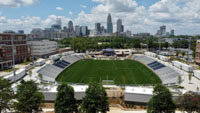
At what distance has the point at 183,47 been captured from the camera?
128m

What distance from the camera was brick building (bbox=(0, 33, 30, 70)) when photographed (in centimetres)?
5246

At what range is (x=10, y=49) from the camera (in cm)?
5634

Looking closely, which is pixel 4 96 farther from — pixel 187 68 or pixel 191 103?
pixel 187 68

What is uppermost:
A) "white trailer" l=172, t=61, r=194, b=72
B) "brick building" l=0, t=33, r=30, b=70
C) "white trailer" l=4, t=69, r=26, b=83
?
"brick building" l=0, t=33, r=30, b=70

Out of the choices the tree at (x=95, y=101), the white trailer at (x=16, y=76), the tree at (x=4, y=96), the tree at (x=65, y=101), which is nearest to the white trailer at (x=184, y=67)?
the tree at (x=95, y=101)

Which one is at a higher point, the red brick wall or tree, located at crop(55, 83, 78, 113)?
the red brick wall

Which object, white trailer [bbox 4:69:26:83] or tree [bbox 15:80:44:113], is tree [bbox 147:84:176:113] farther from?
white trailer [bbox 4:69:26:83]

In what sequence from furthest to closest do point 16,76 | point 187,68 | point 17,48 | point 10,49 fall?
point 17,48 → point 10,49 → point 187,68 → point 16,76

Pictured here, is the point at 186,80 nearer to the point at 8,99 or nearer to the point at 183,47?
the point at 8,99

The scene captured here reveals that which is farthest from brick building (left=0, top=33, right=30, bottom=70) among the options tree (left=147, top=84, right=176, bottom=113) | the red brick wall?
tree (left=147, top=84, right=176, bottom=113)

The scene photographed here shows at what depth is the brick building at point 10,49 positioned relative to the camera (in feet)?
172

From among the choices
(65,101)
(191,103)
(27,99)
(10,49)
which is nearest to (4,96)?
(27,99)

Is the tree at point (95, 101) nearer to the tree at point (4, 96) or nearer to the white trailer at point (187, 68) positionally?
the tree at point (4, 96)

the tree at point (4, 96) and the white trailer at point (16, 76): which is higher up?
the tree at point (4, 96)
